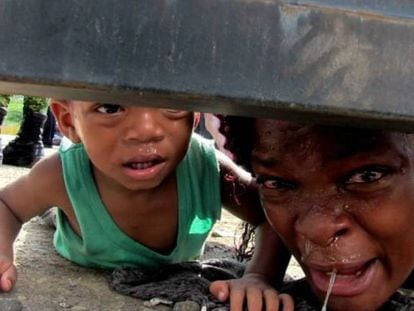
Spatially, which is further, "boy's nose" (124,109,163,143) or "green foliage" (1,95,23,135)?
"green foliage" (1,95,23,135)

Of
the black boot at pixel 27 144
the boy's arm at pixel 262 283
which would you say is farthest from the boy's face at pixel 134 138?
the black boot at pixel 27 144

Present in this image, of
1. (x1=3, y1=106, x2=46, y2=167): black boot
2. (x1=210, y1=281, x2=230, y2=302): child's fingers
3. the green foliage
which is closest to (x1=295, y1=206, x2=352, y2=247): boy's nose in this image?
(x1=210, y1=281, x2=230, y2=302): child's fingers

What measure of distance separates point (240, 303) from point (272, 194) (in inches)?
12.0

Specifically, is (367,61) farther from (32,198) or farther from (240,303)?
(32,198)

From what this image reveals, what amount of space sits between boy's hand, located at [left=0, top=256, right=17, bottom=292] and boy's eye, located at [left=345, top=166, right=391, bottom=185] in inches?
38.7

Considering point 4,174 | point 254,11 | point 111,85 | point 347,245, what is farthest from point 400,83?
point 4,174

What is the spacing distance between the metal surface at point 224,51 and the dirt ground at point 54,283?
3.88ft

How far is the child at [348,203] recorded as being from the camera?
4.62 ft

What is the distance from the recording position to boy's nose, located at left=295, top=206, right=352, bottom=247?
1.39 metres

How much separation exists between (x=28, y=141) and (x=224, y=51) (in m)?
4.97

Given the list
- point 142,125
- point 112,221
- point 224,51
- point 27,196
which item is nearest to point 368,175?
point 142,125

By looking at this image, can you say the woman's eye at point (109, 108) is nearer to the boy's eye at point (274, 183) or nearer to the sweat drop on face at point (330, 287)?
the boy's eye at point (274, 183)

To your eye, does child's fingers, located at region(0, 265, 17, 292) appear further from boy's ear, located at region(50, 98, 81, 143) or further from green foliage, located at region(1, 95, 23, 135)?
green foliage, located at region(1, 95, 23, 135)

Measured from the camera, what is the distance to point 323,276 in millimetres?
1529
